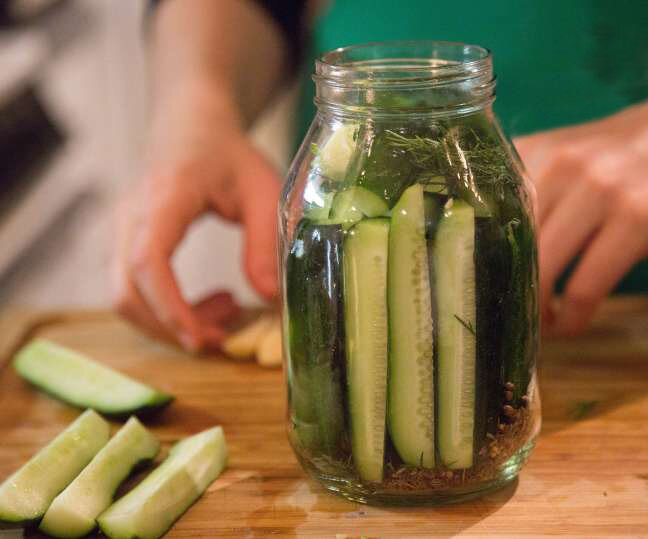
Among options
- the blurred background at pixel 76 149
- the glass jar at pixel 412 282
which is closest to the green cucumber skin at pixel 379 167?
the glass jar at pixel 412 282

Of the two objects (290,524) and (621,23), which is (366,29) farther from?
(290,524)

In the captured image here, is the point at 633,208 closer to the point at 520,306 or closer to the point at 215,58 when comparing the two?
the point at 520,306

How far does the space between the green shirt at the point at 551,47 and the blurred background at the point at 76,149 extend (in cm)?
139

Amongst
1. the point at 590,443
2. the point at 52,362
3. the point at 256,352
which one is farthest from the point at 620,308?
the point at 52,362

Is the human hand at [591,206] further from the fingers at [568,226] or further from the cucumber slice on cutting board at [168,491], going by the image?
the cucumber slice on cutting board at [168,491]

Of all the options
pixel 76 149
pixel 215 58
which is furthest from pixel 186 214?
pixel 76 149

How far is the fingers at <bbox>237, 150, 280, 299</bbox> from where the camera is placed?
151 centimetres

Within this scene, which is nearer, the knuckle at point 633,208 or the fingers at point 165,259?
the knuckle at point 633,208

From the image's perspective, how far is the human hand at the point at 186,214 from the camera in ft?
4.81

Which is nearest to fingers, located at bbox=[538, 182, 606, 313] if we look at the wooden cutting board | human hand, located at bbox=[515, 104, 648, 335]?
human hand, located at bbox=[515, 104, 648, 335]

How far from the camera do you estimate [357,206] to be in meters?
0.88

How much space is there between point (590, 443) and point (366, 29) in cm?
108

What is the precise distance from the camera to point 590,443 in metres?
1.14

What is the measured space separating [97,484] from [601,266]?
2.67ft
